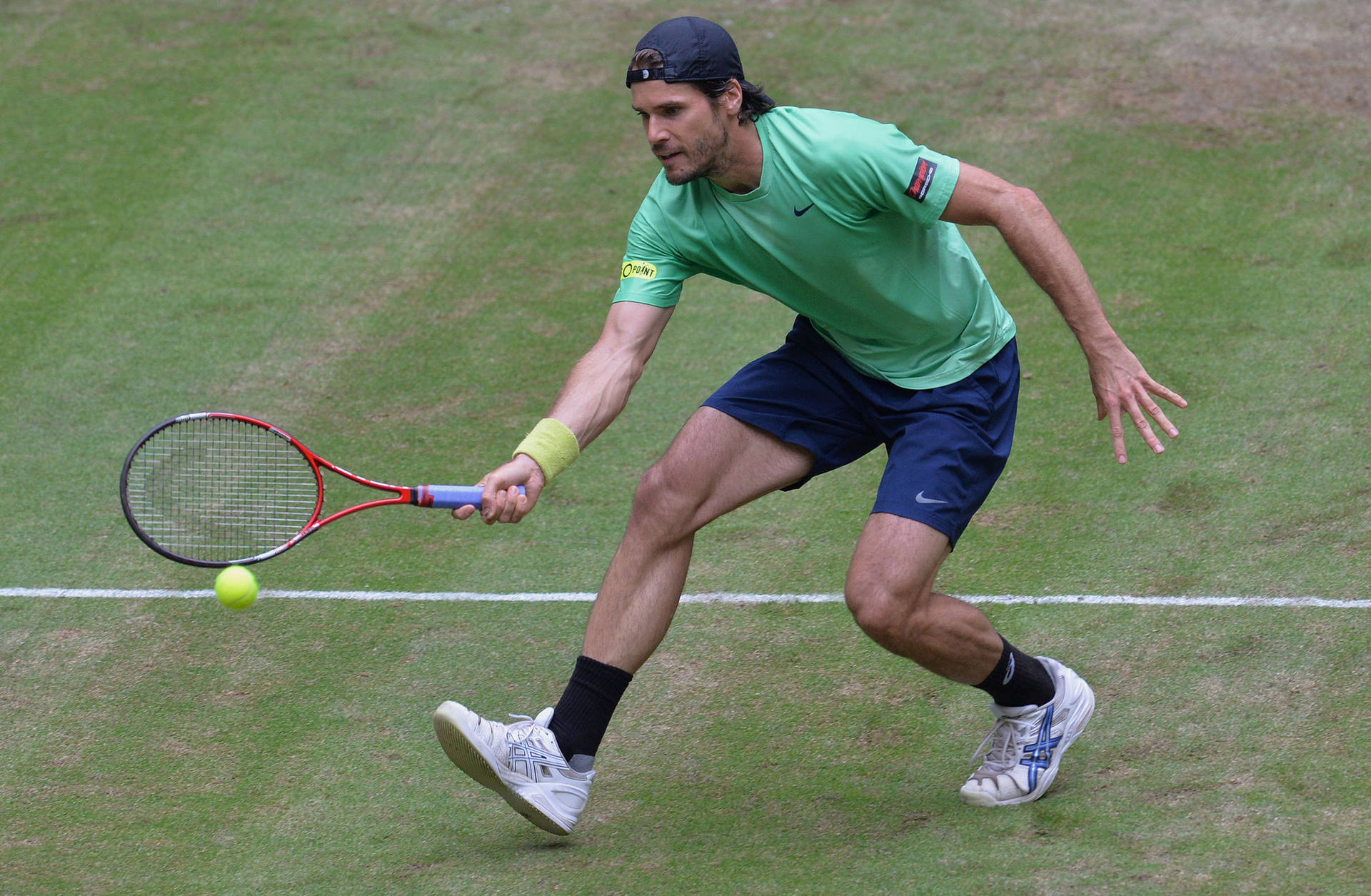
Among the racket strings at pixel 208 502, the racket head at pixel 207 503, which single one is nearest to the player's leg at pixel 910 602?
the racket head at pixel 207 503

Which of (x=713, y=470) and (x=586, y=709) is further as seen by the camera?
(x=713, y=470)

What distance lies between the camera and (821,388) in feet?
15.3

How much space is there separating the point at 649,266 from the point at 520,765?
1.47m

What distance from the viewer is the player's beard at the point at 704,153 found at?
4266mm

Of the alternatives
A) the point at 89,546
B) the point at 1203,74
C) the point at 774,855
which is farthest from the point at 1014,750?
the point at 1203,74

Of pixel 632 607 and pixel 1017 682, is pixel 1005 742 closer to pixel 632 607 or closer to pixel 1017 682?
pixel 1017 682

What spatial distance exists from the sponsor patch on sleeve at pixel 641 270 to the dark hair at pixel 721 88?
503mm

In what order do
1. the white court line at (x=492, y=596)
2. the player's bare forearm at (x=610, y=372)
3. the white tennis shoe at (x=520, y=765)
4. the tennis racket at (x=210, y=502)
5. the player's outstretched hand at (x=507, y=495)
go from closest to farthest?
Result: the player's outstretched hand at (x=507, y=495), the white tennis shoe at (x=520, y=765), the player's bare forearm at (x=610, y=372), the tennis racket at (x=210, y=502), the white court line at (x=492, y=596)

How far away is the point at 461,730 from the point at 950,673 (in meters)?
1.36

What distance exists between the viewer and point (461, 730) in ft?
13.5

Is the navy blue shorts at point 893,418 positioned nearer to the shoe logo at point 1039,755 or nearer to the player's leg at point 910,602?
the player's leg at point 910,602

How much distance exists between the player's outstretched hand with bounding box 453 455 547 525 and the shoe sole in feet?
1.72

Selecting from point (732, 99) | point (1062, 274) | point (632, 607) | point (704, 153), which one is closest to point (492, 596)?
point (632, 607)

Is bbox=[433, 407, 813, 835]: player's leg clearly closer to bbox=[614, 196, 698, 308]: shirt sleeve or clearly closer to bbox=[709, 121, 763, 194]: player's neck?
bbox=[614, 196, 698, 308]: shirt sleeve
